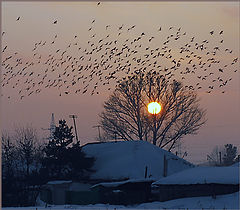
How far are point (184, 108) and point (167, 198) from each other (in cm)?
2437

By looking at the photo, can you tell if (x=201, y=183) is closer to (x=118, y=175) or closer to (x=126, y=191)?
(x=126, y=191)

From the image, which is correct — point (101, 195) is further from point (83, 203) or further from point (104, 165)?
point (104, 165)

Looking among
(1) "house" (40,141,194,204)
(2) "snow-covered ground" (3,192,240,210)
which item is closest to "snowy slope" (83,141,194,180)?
(1) "house" (40,141,194,204)

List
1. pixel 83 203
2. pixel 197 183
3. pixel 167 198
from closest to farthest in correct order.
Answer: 1. pixel 197 183
2. pixel 167 198
3. pixel 83 203

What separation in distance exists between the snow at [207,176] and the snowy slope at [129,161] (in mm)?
9554

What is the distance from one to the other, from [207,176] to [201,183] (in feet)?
3.41

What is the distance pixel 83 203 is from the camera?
4350 centimetres

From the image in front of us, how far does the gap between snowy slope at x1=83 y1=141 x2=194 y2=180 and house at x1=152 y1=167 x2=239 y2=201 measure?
9.41m

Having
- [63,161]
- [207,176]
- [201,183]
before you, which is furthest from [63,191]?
[201,183]

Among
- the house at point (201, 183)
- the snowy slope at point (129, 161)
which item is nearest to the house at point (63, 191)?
the snowy slope at point (129, 161)

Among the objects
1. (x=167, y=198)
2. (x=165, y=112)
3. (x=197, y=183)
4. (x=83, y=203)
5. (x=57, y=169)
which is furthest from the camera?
(x=165, y=112)

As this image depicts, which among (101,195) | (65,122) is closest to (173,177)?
(101,195)

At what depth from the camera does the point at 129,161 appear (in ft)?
163

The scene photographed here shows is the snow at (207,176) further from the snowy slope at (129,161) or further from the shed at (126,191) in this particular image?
the snowy slope at (129,161)
